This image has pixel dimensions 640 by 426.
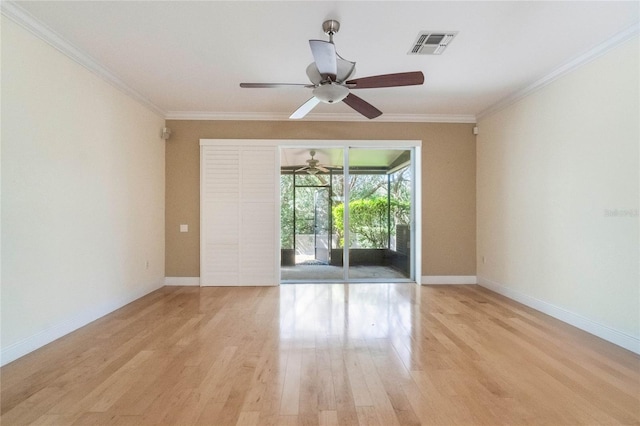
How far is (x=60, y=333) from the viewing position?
104 inches

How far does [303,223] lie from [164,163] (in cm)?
257

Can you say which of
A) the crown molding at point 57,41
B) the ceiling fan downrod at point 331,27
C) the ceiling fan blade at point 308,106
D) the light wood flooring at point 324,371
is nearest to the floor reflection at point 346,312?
the light wood flooring at point 324,371

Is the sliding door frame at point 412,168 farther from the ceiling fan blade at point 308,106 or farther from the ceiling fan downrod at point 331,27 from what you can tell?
the ceiling fan downrod at point 331,27

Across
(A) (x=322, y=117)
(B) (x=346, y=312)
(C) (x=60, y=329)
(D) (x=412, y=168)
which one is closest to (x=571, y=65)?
(D) (x=412, y=168)

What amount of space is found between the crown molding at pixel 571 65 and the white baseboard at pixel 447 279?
8.51 ft

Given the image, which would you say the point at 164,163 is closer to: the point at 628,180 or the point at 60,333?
the point at 60,333

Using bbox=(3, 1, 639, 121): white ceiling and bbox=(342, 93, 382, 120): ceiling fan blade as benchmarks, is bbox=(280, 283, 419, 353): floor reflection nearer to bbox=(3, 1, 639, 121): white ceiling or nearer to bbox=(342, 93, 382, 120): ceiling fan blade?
bbox=(342, 93, 382, 120): ceiling fan blade

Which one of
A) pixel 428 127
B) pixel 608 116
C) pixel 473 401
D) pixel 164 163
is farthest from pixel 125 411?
pixel 428 127

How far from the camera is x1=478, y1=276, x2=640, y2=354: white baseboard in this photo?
245 centimetres

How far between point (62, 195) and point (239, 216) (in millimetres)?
2241

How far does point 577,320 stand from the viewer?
2922mm

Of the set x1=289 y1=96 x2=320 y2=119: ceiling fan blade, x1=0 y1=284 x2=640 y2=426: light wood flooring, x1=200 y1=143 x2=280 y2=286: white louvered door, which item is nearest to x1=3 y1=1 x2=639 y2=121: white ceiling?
x1=289 y1=96 x2=320 y2=119: ceiling fan blade

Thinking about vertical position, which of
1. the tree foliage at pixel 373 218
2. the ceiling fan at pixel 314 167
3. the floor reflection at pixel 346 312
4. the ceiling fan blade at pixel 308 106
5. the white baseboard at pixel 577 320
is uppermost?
the ceiling fan blade at pixel 308 106

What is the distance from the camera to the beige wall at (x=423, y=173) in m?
4.61
